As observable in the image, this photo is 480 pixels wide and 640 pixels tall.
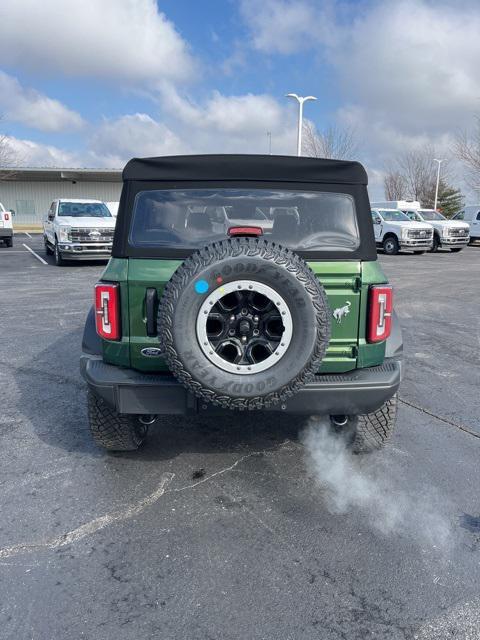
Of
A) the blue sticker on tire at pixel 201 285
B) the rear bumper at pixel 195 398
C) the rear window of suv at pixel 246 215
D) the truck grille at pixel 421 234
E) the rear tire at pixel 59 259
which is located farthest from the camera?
the truck grille at pixel 421 234

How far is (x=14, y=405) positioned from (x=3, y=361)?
4.80ft

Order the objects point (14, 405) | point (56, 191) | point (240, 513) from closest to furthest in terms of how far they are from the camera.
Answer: point (240, 513), point (14, 405), point (56, 191)

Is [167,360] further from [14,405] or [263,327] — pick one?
[14,405]

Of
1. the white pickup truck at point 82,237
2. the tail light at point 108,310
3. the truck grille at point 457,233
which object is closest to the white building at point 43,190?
the white pickup truck at point 82,237

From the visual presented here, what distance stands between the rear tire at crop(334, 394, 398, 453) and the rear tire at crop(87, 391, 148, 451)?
1.49m

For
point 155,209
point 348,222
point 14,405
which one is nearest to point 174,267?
point 155,209

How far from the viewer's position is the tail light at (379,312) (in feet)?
10.1

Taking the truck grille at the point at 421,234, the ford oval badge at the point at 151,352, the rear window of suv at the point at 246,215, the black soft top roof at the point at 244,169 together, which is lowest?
the ford oval badge at the point at 151,352

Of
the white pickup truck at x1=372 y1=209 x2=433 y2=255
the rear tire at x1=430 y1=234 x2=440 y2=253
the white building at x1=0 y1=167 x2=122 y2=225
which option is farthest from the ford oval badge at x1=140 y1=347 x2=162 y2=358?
the white building at x1=0 y1=167 x2=122 y2=225

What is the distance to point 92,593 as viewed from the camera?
2.33m

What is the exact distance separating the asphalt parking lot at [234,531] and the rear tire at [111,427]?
13 cm

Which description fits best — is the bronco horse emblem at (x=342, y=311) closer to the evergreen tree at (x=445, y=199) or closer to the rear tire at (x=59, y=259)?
the rear tire at (x=59, y=259)

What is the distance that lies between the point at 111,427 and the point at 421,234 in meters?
19.3

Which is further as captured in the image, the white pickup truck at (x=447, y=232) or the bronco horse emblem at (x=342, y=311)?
the white pickup truck at (x=447, y=232)
